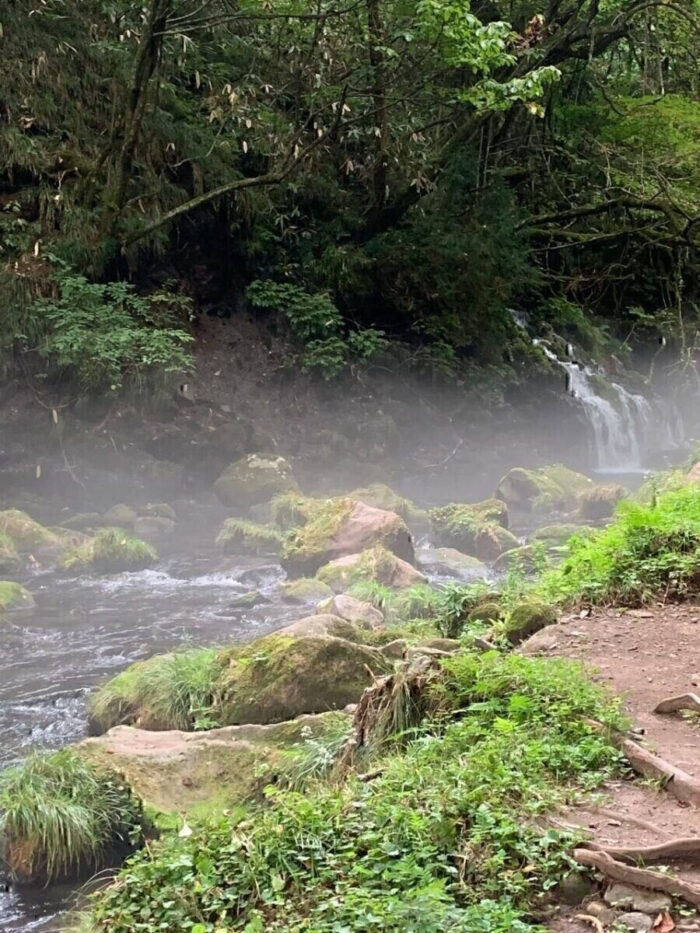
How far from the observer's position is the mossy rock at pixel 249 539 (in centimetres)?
1258

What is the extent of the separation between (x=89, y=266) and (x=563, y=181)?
1017 cm

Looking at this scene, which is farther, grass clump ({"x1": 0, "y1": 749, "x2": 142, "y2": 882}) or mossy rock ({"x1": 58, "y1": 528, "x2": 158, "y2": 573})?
mossy rock ({"x1": 58, "y1": 528, "x2": 158, "y2": 573})

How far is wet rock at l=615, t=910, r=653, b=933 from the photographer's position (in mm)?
2719

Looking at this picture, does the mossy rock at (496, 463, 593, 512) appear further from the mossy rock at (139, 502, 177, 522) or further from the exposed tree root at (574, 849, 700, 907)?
the exposed tree root at (574, 849, 700, 907)

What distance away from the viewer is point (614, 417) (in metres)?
19.3

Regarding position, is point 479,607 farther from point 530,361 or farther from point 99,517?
point 530,361

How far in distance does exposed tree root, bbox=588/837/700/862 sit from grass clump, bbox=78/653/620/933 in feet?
0.60

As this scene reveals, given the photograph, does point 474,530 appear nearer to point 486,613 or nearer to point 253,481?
point 253,481

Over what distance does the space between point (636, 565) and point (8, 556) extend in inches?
319

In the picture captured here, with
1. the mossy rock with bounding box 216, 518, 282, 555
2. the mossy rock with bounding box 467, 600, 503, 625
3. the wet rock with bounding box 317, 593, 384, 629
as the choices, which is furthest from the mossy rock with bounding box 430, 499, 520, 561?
the mossy rock with bounding box 467, 600, 503, 625

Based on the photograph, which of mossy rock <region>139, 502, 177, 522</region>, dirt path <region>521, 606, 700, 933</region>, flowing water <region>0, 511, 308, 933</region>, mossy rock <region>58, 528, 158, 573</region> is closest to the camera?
dirt path <region>521, 606, 700, 933</region>

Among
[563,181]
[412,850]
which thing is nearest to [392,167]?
[563,181]

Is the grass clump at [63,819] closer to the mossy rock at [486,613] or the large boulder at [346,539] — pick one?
the mossy rock at [486,613]

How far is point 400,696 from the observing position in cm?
459
